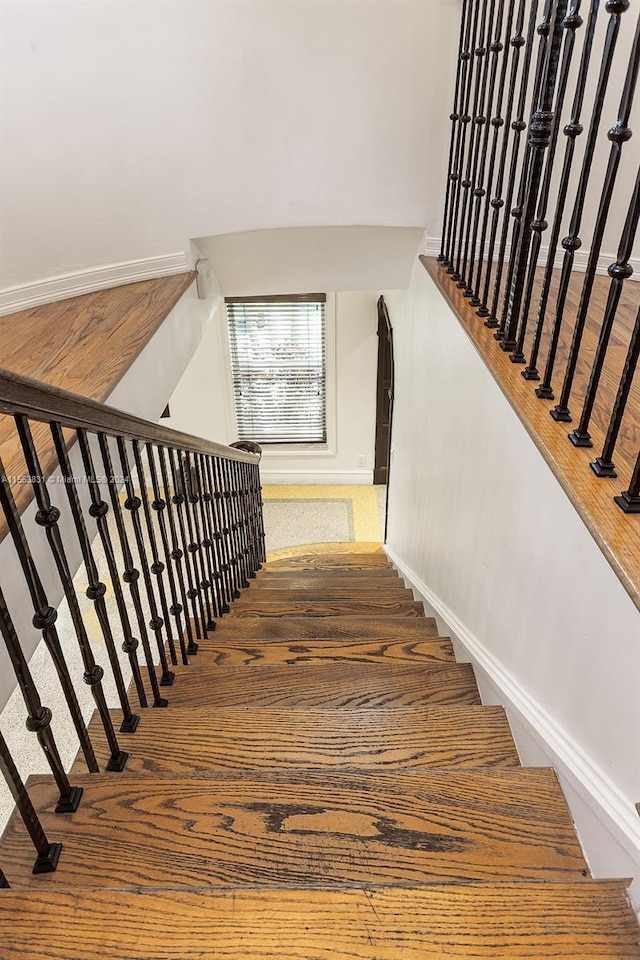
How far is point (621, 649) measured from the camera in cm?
103

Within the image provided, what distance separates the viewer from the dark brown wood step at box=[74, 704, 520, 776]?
135 centimetres

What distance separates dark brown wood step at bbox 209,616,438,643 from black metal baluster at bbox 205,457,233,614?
24 cm

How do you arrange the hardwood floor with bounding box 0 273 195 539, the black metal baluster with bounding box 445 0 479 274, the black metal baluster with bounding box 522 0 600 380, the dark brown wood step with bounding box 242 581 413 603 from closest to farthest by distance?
the black metal baluster with bounding box 522 0 600 380 < the hardwood floor with bounding box 0 273 195 539 < the black metal baluster with bounding box 445 0 479 274 < the dark brown wood step with bounding box 242 581 413 603

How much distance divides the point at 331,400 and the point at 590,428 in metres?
5.21

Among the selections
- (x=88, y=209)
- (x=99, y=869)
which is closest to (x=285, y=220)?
(x=88, y=209)

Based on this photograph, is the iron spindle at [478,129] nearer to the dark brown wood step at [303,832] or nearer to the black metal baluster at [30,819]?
the dark brown wood step at [303,832]

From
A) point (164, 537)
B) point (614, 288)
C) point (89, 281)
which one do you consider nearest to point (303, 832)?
point (164, 537)

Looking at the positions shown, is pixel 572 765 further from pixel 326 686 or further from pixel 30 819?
pixel 30 819

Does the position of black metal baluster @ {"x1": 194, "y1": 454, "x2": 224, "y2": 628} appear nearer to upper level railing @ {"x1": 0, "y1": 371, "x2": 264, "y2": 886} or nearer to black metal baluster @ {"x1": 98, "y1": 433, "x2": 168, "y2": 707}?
upper level railing @ {"x1": 0, "y1": 371, "x2": 264, "y2": 886}

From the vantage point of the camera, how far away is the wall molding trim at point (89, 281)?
2.73m

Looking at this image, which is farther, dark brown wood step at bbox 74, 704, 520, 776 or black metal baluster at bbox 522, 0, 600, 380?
dark brown wood step at bbox 74, 704, 520, 776

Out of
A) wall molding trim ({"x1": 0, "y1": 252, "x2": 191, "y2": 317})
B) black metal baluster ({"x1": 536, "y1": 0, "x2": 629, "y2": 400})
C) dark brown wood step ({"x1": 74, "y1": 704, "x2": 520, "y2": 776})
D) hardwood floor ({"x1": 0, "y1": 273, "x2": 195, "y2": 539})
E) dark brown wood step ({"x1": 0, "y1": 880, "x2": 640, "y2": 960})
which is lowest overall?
dark brown wood step ({"x1": 74, "y1": 704, "x2": 520, "y2": 776})

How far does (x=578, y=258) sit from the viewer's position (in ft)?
9.80

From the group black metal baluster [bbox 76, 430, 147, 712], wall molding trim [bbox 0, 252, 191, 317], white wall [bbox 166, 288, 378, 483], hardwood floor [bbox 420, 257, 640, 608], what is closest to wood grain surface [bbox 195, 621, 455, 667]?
black metal baluster [bbox 76, 430, 147, 712]
